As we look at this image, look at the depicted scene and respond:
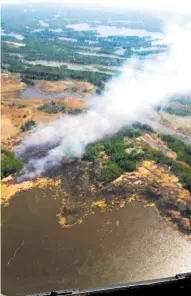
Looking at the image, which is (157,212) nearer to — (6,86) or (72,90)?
(72,90)

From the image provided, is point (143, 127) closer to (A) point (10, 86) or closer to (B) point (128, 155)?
(B) point (128, 155)

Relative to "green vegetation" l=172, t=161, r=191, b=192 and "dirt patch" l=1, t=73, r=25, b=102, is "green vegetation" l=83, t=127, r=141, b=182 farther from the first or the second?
"dirt patch" l=1, t=73, r=25, b=102

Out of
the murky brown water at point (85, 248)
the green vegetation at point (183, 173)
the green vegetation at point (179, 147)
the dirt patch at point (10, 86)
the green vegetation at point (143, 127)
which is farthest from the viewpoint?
the dirt patch at point (10, 86)

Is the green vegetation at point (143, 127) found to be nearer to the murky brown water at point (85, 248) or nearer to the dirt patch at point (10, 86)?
the murky brown water at point (85, 248)

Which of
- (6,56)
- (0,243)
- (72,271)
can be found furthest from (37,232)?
(6,56)

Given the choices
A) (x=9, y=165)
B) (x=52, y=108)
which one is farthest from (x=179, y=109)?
(x=9, y=165)

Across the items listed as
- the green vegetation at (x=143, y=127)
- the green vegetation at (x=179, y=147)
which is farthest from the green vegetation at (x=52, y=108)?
the green vegetation at (x=179, y=147)
